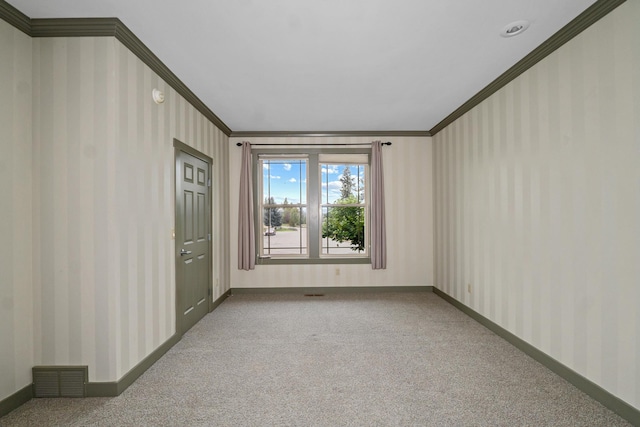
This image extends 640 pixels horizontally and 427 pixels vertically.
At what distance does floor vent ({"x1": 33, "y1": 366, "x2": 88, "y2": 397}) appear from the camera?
7.38 feet

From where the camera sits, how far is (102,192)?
228cm

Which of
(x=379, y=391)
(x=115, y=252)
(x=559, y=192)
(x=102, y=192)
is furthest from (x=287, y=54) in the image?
(x=379, y=391)

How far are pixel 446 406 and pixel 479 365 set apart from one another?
0.78 metres

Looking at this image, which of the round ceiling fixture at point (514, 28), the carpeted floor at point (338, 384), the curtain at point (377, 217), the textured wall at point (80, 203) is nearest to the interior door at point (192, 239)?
the carpeted floor at point (338, 384)

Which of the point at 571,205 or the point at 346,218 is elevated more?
the point at 571,205

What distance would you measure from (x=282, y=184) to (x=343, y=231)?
135 cm

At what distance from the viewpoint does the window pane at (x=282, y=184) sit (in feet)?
17.6

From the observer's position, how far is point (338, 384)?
243 centimetres

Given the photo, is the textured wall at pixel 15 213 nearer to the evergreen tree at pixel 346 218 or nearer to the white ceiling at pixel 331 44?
the white ceiling at pixel 331 44

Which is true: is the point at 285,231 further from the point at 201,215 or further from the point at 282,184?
the point at 201,215

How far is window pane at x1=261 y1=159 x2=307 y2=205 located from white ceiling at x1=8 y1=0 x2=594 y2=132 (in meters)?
1.44

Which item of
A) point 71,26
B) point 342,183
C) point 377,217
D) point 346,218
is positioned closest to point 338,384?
point 377,217

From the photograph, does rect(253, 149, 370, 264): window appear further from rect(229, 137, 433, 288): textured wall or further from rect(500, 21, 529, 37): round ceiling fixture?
rect(500, 21, 529, 37): round ceiling fixture

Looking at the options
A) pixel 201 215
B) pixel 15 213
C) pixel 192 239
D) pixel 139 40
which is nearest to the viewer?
pixel 15 213
